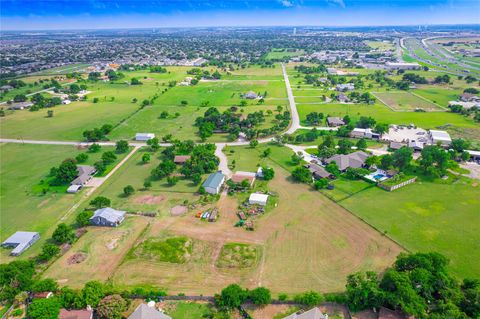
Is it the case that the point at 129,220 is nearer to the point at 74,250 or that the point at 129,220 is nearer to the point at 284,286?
the point at 74,250

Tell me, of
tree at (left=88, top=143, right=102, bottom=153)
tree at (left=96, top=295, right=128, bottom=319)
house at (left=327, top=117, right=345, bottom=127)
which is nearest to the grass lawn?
house at (left=327, top=117, right=345, bottom=127)

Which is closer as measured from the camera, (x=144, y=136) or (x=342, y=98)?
(x=144, y=136)

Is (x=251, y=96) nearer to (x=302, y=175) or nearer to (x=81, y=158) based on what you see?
(x=302, y=175)

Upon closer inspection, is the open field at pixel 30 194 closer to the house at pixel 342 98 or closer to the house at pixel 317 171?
the house at pixel 317 171

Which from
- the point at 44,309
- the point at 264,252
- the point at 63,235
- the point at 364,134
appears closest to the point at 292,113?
the point at 364,134

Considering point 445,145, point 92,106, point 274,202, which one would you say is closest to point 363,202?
point 274,202

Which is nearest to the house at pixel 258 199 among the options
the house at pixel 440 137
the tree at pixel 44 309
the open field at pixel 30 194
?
the tree at pixel 44 309
